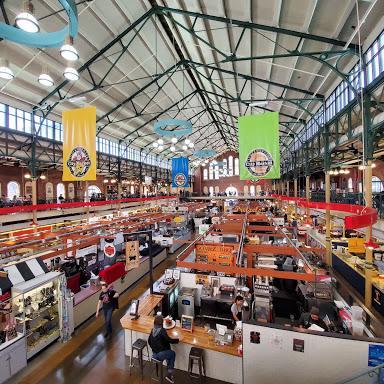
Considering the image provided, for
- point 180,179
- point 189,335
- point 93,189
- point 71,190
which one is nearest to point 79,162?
point 189,335

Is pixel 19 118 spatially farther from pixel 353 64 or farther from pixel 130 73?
pixel 353 64

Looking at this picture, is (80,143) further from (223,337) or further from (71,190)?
(71,190)

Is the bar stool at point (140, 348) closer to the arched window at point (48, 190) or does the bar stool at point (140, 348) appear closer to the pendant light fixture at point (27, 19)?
the pendant light fixture at point (27, 19)

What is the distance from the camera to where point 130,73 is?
35.2 feet

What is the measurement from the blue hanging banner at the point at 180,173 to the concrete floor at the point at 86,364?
10037 millimetres

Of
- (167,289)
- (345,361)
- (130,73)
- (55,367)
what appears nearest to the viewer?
(345,361)

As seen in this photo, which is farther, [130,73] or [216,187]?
[216,187]

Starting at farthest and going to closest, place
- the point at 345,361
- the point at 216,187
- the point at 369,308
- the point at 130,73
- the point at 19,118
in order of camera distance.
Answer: the point at 216,187, the point at 19,118, the point at 130,73, the point at 369,308, the point at 345,361

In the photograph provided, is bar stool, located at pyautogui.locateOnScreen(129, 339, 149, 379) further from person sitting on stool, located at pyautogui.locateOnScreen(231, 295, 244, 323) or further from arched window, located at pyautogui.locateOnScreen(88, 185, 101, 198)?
arched window, located at pyautogui.locateOnScreen(88, 185, 101, 198)

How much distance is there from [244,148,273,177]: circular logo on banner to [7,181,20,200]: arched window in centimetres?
1776

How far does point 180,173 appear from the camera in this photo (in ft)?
50.5

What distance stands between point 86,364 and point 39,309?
72.5 inches

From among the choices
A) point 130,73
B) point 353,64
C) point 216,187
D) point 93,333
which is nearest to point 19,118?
point 130,73

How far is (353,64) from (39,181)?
21473 mm
